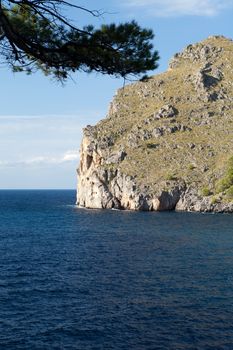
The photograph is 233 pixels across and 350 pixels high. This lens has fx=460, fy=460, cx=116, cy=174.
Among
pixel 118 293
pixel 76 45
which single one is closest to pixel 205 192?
pixel 118 293

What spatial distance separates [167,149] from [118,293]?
125 metres

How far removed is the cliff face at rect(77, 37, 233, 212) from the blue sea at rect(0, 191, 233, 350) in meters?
58.8

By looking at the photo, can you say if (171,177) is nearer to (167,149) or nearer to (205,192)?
(205,192)

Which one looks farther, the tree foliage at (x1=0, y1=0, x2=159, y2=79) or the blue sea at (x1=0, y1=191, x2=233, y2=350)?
the blue sea at (x1=0, y1=191, x2=233, y2=350)

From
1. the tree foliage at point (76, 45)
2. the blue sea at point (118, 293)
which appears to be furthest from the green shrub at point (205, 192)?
the tree foliage at point (76, 45)

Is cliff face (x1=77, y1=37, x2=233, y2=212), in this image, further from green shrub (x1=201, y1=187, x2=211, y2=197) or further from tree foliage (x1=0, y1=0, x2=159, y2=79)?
tree foliage (x1=0, y1=0, x2=159, y2=79)

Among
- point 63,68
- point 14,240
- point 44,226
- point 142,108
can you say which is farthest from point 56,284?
point 142,108

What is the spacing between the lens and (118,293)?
4188cm

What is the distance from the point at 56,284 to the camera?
4572cm

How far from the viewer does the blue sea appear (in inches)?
1227

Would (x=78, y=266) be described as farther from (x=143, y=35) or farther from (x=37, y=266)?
(x=143, y=35)

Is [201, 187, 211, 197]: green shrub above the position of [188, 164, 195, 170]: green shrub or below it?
below

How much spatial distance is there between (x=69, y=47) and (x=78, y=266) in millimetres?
40432

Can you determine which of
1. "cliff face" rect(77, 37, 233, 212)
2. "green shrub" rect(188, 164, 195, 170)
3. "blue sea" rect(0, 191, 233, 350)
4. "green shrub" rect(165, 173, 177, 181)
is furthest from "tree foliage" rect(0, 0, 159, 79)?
"green shrub" rect(188, 164, 195, 170)
